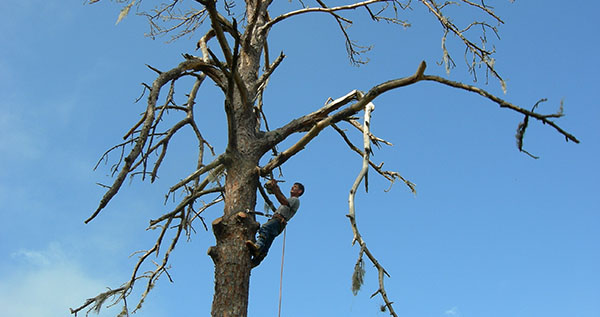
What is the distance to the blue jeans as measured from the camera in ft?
15.3

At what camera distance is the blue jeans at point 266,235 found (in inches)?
183

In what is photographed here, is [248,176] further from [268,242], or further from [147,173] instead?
[147,173]

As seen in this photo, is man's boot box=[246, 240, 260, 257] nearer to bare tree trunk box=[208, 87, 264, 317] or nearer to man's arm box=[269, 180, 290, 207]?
bare tree trunk box=[208, 87, 264, 317]

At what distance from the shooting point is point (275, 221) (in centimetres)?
530

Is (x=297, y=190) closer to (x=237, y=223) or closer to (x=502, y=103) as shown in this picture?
(x=237, y=223)

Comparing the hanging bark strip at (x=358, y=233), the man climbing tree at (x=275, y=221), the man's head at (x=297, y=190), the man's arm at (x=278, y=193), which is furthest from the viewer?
the man's head at (x=297, y=190)

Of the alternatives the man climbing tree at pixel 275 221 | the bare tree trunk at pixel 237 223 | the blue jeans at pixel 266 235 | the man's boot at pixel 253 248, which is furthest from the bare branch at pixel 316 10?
the man's boot at pixel 253 248

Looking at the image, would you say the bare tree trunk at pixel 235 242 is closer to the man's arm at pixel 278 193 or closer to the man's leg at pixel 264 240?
the man's leg at pixel 264 240

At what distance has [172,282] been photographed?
5.76 metres

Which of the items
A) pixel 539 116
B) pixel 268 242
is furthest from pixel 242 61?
pixel 539 116

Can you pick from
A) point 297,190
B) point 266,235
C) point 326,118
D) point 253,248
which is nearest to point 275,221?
point 266,235

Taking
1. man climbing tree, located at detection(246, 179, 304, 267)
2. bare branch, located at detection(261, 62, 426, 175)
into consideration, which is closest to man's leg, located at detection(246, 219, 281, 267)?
man climbing tree, located at detection(246, 179, 304, 267)

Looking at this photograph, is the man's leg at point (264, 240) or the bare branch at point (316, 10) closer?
the man's leg at point (264, 240)

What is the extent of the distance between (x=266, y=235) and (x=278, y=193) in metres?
0.62
